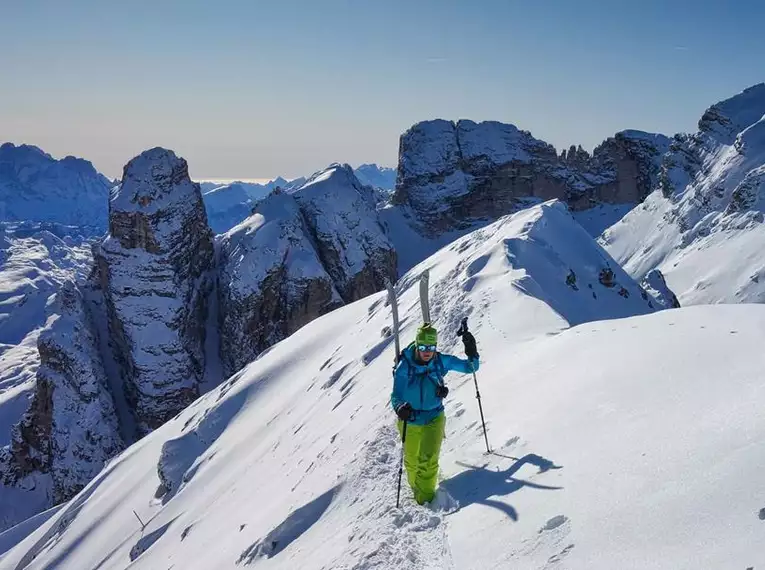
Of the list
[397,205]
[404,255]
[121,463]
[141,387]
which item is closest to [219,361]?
[141,387]

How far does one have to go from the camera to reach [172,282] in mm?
67250

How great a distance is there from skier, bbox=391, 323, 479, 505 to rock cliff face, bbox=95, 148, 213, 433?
6179 centimetres

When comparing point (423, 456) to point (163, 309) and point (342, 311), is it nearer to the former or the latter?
point (342, 311)

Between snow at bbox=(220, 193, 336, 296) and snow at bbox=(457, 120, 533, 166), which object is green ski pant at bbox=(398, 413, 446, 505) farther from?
snow at bbox=(457, 120, 533, 166)

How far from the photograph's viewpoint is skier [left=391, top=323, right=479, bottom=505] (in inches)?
307

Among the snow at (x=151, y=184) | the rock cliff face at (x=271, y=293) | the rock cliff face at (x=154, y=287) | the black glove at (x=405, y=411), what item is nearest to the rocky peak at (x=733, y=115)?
the rock cliff face at (x=271, y=293)

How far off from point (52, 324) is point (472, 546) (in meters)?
70.5

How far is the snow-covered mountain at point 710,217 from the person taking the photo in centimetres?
7344

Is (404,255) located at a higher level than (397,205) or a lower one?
lower

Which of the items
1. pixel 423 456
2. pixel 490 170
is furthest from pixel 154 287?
pixel 423 456

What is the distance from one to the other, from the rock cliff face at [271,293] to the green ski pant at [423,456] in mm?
58000

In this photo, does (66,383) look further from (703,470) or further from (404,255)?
(703,470)

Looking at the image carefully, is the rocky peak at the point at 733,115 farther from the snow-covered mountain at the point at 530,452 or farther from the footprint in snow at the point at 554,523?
the footprint in snow at the point at 554,523

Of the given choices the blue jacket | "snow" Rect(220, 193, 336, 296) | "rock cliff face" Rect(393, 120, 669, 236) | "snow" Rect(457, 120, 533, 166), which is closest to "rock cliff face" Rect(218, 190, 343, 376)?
"snow" Rect(220, 193, 336, 296)
